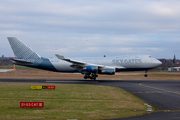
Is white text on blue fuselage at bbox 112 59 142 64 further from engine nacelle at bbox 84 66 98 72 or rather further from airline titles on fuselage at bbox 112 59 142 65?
engine nacelle at bbox 84 66 98 72

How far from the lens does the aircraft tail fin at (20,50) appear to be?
140 feet

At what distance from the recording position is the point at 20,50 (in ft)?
141

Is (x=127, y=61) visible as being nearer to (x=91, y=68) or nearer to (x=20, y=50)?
(x=91, y=68)

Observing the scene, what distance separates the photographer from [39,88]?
2577 centimetres

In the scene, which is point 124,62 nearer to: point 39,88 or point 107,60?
point 107,60

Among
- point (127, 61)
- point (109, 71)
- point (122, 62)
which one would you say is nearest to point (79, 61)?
point (109, 71)

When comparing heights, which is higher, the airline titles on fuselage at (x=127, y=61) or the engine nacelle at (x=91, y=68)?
the airline titles on fuselage at (x=127, y=61)

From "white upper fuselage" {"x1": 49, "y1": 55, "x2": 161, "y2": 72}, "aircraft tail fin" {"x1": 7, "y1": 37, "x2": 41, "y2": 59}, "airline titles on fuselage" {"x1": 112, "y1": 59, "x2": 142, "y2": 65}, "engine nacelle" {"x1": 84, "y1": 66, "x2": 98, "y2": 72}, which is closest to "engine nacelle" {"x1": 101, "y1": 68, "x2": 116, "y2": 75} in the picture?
"engine nacelle" {"x1": 84, "y1": 66, "x2": 98, "y2": 72}

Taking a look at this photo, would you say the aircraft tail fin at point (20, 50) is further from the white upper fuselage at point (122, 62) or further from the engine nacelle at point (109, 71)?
the engine nacelle at point (109, 71)

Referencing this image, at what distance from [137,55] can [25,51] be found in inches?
896

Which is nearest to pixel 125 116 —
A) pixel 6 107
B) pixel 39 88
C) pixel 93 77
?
pixel 6 107

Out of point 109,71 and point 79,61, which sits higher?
point 79,61

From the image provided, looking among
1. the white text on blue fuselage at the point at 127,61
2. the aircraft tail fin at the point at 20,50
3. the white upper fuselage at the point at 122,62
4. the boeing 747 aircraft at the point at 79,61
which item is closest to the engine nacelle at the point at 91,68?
the boeing 747 aircraft at the point at 79,61

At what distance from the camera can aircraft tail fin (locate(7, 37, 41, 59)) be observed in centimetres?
4272
